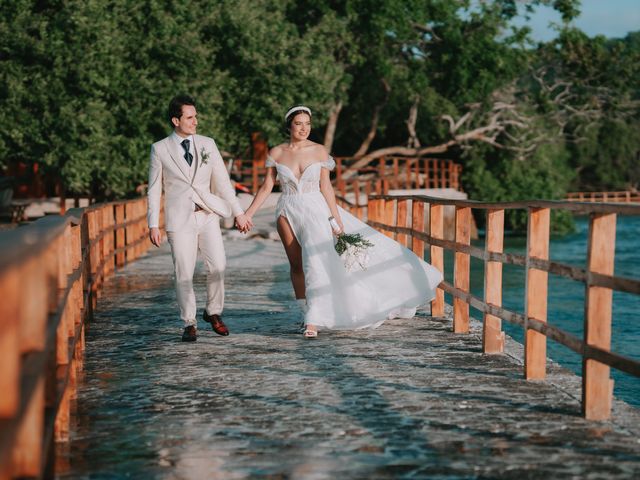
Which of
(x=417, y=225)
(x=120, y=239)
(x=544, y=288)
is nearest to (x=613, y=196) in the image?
(x=120, y=239)

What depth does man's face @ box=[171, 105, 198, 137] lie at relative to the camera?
855cm

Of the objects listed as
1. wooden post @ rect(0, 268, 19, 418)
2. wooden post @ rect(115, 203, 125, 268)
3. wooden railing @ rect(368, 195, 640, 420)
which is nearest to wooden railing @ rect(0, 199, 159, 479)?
wooden post @ rect(0, 268, 19, 418)

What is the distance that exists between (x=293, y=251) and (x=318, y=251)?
0.32 meters

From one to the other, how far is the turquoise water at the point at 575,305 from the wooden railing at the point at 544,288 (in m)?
3.18

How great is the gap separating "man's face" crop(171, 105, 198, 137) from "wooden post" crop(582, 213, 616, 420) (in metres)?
3.85

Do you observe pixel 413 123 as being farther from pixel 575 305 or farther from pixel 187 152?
pixel 187 152

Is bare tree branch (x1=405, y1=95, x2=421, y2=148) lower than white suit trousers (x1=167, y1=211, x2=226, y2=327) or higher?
higher

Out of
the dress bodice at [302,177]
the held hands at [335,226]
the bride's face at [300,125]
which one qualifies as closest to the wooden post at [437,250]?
the held hands at [335,226]

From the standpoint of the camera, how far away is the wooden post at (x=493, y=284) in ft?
25.5

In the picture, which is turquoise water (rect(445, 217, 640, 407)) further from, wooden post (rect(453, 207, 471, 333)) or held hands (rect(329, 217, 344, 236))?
held hands (rect(329, 217, 344, 236))

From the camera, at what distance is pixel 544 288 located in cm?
682

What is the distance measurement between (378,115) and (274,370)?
3764cm

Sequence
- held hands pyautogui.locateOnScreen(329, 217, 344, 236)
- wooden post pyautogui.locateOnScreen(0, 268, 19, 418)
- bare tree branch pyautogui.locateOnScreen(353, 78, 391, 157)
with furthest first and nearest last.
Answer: bare tree branch pyautogui.locateOnScreen(353, 78, 391, 157)
held hands pyautogui.locateOnScreen(329, 217, 344, 236)
wooden post pyautogui.locateOnScreen(0, 268, 19, 418)

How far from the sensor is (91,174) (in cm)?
3020
